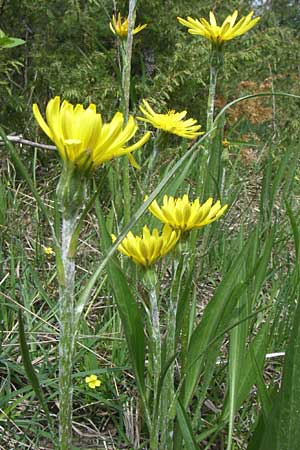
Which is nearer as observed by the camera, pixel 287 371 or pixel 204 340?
pixel 287 371

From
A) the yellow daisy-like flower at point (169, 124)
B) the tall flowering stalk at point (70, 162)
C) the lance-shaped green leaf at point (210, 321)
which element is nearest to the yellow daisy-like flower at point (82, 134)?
the tall flowering stalk at point (70, 162)

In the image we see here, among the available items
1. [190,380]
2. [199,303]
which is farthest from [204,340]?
[199,303]

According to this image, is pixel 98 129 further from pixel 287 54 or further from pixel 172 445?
pixel 287 54

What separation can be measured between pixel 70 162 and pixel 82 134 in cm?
3

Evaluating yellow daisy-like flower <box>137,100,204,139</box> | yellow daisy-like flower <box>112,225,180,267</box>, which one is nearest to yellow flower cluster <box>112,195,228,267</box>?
yellow daisy-like flower <box>112,225,180,267</box>

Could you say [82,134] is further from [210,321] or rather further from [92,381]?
[92,381]

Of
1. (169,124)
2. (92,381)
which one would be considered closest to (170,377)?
(92,381)

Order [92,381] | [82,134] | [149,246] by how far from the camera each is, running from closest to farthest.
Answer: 1. [82,134]
2. [149,246]
3. [92,381]

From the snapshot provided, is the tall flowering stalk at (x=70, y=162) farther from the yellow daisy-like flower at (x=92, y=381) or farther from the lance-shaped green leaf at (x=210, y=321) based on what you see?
the yellow daisy-like flower at (x=92, y=381)

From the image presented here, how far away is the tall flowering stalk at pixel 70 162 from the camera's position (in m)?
0.48

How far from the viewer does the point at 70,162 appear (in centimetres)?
48

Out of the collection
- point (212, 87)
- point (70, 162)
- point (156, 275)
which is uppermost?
point (212, 87)

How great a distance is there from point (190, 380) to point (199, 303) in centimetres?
62

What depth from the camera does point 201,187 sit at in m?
1.08
